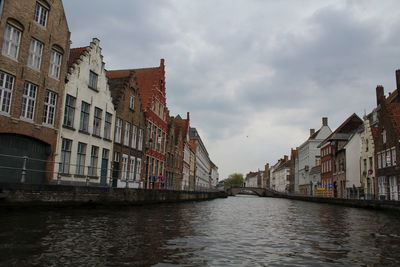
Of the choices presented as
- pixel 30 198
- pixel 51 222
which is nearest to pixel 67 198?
pixel 30 198

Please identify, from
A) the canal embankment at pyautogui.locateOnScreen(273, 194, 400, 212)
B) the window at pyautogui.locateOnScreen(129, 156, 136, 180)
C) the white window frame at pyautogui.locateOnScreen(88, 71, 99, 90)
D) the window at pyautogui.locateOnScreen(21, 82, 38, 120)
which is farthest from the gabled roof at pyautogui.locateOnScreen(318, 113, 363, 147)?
the window at pyautogui.locateOnScreen(21, 82, 38, 120)

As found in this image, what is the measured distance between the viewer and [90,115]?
27.4 meters

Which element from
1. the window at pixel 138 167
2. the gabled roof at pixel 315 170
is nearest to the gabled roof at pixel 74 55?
the window at pixel 138 167

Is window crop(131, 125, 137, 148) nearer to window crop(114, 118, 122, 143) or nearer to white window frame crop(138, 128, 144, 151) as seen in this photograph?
white window frame crop(138, 128, 144, 151)

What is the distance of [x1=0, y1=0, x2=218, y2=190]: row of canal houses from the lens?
19281mm

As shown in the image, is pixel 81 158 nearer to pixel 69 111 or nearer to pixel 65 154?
pixel 65 154

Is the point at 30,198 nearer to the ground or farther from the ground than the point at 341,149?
nearer to the ground

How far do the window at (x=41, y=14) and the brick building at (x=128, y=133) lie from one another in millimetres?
10333

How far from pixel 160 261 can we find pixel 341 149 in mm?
54721

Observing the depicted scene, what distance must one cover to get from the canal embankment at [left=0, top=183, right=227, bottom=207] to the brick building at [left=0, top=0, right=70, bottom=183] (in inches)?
87.8

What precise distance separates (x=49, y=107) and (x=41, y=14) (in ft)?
18.7

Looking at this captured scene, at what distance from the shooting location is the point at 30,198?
14.8m

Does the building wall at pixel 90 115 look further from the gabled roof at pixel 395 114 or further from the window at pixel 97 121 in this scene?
the gabled roof at pixel 395 114

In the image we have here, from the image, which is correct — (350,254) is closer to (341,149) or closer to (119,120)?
(119,120)
